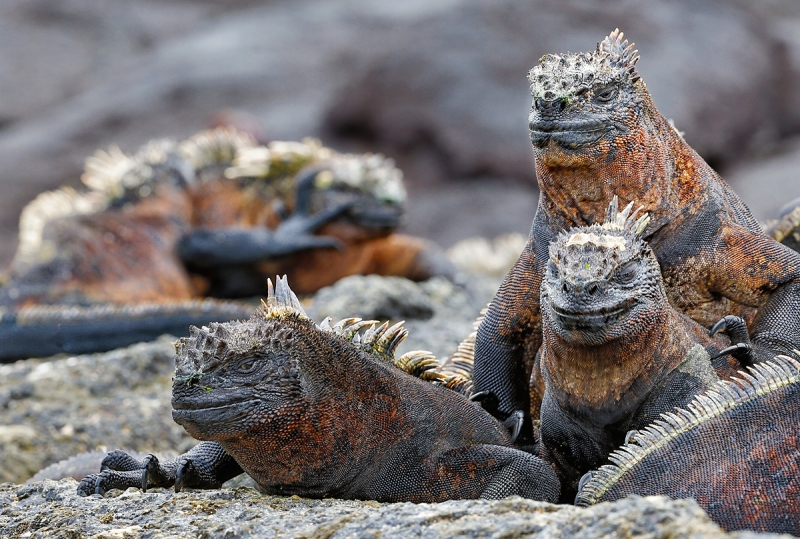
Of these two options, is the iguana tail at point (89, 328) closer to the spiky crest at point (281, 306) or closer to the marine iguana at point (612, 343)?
the spiky crest at point (281, 306)

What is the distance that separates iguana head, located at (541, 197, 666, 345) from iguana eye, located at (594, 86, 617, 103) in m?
0.50

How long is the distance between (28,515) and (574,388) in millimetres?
1920

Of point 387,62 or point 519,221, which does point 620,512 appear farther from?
point 387,62

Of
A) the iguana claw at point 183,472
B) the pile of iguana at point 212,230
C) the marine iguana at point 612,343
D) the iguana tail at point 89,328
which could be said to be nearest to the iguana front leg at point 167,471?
the iguana claw at point 183,472

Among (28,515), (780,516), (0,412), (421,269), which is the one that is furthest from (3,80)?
(780,516)

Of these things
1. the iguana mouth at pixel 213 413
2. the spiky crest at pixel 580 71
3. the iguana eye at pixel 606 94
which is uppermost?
the spiky crest at pixel 580 71

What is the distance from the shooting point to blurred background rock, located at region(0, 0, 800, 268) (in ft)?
62.2

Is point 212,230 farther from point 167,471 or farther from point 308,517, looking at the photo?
point 308,517

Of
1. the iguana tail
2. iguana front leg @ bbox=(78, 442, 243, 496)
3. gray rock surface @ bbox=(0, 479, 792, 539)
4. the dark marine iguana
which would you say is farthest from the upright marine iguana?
the iguana tail

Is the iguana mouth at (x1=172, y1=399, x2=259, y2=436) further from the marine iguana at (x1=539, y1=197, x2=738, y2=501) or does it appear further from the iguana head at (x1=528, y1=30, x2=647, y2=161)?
the iguana head at (x1=528, y1=30, x2=647, y2=161)

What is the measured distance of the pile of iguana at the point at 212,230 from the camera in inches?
421

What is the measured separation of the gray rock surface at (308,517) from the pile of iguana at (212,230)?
6538 mm

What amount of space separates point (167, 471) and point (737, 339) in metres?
2.14

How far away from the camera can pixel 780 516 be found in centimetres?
309
